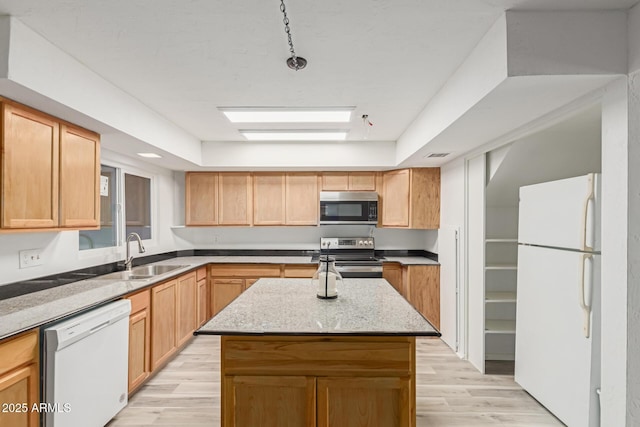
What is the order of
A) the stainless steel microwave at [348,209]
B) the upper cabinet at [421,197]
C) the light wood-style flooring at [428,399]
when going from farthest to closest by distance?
the stainless steel microwave at [348,209]
the upper cabinet at [421,197]
the light wood-style flooring at [428,399]

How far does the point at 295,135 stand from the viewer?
146 inches

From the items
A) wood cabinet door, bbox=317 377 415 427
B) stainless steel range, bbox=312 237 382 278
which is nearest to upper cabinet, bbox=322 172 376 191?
stainless steel range, bbox=312 237 382 278

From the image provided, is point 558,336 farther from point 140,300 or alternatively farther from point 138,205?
point 138,205

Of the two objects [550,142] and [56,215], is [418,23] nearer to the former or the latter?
[550,142]

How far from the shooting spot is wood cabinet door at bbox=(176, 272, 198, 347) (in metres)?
3.49

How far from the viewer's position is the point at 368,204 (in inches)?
177

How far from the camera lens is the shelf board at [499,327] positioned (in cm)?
318

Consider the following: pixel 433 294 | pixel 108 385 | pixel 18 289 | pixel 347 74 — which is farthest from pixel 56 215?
pixel 433 294

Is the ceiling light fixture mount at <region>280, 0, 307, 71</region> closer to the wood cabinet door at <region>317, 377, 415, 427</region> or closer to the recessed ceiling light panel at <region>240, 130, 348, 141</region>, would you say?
the recessed ceiling light panel at <region>240, 130, 348, 141</region>

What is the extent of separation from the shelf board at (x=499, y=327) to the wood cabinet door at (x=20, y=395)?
330 centimetres

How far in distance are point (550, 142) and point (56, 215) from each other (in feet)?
12.2

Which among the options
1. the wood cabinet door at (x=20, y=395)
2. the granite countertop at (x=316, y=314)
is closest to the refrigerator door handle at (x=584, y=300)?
the granite countertop at (x=316, y=314)

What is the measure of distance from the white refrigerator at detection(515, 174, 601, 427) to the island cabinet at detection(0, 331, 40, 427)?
10.0 ft

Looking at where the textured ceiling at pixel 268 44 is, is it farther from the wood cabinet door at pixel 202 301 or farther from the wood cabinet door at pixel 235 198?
the wood cabinet door at pixel 202 301
